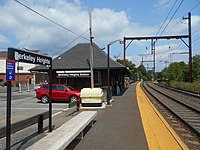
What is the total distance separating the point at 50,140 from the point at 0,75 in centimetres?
8373

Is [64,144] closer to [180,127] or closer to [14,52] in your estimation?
[14,52]

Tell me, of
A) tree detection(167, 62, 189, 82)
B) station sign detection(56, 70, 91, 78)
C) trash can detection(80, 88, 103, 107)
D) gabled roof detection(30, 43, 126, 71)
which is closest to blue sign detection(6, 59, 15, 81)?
trash can detection(80, 88, 103, 107)

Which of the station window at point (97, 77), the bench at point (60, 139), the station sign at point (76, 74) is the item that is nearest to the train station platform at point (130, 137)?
the bench at point (60, 139)

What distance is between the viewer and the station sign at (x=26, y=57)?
4.89 m

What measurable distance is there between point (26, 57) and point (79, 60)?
2367 cm

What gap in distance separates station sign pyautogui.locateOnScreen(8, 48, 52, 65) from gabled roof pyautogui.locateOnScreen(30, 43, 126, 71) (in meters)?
18.9

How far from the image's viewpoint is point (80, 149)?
21.3 feet

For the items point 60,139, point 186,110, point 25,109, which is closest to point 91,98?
point 25,109

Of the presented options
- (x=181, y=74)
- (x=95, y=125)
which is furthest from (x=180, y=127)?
(x=181, y=74)

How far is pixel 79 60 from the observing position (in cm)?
2917

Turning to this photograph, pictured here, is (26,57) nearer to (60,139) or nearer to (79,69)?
(60,139)

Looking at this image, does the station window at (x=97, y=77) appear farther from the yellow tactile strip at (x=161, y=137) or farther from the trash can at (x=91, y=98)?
the yellow tactile strip at (x=161, y=137)

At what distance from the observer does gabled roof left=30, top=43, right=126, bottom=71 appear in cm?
2714

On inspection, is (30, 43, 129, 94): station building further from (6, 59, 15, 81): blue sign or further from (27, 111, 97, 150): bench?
(6, 59, 15, 81): blue sign
